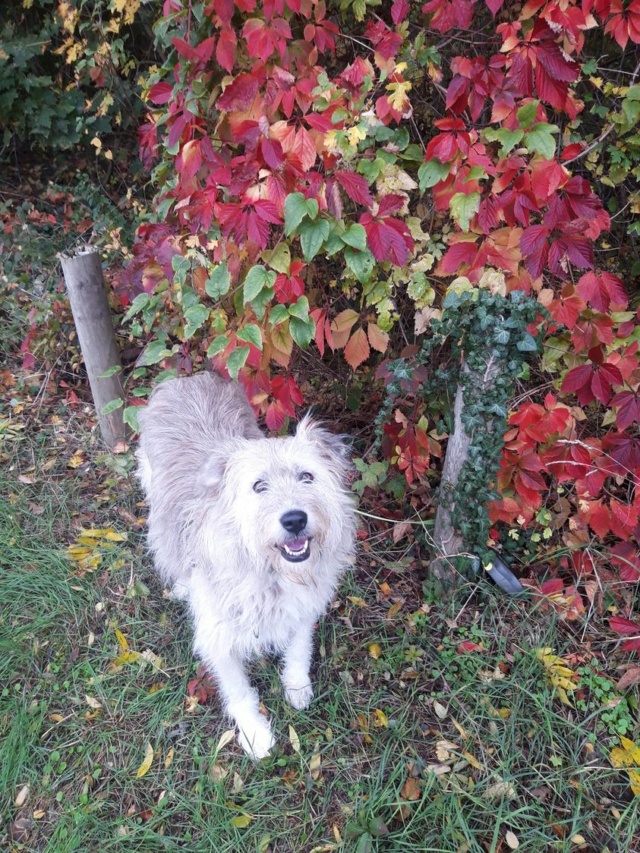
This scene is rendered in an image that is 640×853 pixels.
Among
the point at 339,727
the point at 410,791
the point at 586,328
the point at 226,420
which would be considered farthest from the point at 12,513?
the point at 586,328

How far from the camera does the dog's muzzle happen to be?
6.54ft

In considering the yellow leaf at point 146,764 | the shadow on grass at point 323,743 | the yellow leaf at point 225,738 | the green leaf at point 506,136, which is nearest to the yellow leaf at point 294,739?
the shadow on grass at point 323,743

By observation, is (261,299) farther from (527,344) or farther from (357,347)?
(527,344)

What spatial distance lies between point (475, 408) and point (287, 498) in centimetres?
92

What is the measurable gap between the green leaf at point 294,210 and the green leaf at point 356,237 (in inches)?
7.4

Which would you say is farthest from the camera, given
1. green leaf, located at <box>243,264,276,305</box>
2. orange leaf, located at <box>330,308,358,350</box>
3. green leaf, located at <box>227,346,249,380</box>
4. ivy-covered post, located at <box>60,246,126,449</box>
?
ivy-covered post, located at <box>60,246,126,449</box>

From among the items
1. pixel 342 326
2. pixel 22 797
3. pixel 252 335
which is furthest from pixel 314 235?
pixel 22 797

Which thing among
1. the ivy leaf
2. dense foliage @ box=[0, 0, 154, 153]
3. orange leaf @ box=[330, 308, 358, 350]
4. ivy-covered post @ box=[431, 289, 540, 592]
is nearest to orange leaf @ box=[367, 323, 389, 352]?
Answer: orange leaf @ box=[330, 308, 358, 350]

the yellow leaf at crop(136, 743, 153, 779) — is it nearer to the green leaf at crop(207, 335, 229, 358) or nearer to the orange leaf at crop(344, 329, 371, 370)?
the green leaf at crop(207, 335, 229, 358)

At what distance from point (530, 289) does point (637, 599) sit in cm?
166

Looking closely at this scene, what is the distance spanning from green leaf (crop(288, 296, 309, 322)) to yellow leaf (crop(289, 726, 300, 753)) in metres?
1.78

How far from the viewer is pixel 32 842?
89.7 inches

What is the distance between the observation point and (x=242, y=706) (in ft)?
8.33

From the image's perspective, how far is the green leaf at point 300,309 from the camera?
2.24 m
